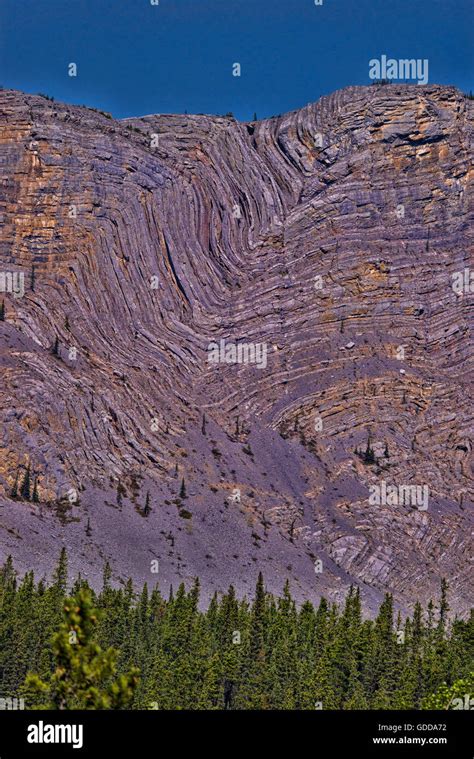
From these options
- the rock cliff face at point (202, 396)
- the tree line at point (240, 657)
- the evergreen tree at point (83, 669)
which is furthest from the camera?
the rock cliff face at point (202, 396)

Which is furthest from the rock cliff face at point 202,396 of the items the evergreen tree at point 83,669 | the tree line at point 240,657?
the evergreen tree at point 83,669

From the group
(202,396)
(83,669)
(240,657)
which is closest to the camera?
(83,669)

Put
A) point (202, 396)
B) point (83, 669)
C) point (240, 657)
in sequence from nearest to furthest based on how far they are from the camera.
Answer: point (83, 669) → point (240, 657) → point (202, 396)

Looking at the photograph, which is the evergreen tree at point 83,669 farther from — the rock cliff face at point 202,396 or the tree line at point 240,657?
the rock cliff face at point 202,396

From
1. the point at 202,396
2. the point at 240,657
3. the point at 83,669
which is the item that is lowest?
the point at 83,669

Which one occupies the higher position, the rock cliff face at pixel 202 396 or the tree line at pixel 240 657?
the rock cliff face at pixel 202 396

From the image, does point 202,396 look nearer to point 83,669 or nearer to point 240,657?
point 240,657

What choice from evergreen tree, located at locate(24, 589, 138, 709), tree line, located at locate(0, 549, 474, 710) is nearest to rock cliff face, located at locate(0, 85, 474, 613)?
tree line, located at locate(0, 549, 474, 710)

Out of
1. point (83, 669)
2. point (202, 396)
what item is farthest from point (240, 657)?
point (202, 396)
